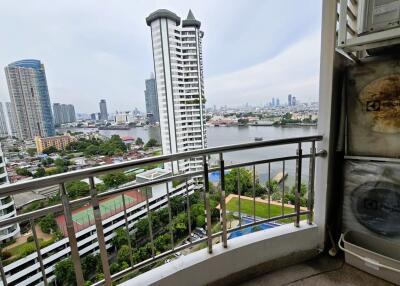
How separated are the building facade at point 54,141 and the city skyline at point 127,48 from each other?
47 centimetres

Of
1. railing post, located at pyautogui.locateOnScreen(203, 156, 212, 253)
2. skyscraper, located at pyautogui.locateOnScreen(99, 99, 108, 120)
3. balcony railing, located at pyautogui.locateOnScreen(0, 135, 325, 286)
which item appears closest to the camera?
balcony railing, located at pyautogui.locateOnScreen(0, 135, 325, 286)

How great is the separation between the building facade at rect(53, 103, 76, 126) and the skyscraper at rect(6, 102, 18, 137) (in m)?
0.31

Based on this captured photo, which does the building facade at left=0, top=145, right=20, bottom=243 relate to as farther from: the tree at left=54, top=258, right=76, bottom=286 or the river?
the river

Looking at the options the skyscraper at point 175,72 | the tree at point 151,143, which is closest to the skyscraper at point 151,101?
the skyscraper at point 175,72

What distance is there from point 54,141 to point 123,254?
1.20 meters

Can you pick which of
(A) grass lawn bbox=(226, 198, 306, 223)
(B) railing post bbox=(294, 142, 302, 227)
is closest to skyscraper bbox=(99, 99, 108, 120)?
(A) grass lawn bbox=(226, 198, 306, 223)

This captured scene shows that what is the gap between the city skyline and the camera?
6.77 feet

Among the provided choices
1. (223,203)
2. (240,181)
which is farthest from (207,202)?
(240,181)

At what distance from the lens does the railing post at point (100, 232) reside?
42.7 inches

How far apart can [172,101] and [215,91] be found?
1097 millimetres

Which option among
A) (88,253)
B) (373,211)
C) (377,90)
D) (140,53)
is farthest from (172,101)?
(373,211)

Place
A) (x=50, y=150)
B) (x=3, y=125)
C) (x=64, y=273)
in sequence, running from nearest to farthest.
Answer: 1. (x=64, y=273)
2. (x=3, y=125)
3. (x=50, y=150)

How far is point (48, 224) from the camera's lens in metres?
1.11

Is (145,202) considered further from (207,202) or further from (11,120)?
(11,120)
